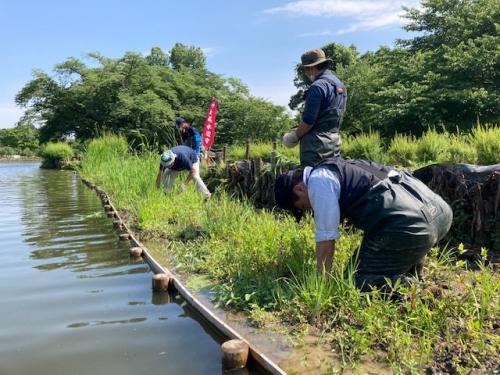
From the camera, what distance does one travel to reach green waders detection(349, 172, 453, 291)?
300cm

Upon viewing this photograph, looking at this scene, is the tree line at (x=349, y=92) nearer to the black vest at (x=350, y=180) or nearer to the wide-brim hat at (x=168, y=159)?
the wide-brim hat at (x=168, y=159)

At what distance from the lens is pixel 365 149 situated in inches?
295

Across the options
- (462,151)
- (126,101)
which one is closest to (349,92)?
(126,101)

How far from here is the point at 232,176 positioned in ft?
27.9

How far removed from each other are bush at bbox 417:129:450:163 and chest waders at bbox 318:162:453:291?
122 inches

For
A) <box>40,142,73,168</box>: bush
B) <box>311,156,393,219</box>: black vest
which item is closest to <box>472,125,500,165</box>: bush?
<box>311,156,393,219</box>: black vest

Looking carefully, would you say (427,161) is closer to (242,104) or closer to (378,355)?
(378,355)

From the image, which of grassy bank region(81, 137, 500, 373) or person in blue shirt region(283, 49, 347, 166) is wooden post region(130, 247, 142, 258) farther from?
person in blue shirt region(283, 49, 347, 166)

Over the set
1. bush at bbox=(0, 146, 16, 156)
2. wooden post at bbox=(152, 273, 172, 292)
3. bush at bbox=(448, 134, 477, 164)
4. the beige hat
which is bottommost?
wooden post at bbox=(152, 273, 172, 292)

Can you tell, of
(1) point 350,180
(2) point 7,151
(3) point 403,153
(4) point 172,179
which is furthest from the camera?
(2) point 7,151

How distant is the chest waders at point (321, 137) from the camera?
14.5 feet

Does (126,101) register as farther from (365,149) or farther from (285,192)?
(285,192)

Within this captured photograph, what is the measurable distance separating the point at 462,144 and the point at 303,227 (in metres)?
2.65

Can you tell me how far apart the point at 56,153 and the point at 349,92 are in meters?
19.7
